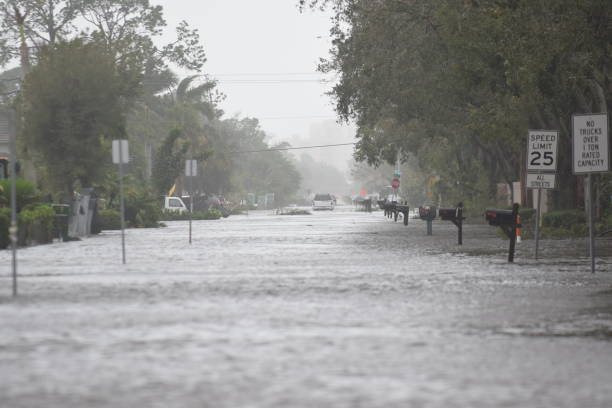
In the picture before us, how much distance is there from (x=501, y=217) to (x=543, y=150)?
188 cm

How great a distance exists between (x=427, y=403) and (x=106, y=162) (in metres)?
39.2

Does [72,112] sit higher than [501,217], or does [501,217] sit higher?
[72,112]

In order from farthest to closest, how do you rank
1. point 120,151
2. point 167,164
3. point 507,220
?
point 167,164 → point 120,151 → point 507,220

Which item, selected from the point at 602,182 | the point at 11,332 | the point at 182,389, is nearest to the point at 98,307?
the point at 11,332

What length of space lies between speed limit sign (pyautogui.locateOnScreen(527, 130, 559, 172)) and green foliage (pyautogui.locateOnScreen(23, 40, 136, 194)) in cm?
2325

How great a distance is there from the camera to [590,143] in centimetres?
2066

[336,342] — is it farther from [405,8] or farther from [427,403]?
[405,8]

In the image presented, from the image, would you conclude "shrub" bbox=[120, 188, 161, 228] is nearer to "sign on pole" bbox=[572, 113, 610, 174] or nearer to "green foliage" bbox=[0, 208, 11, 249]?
"green foliage" bbox=[0, 208, 11, 249]

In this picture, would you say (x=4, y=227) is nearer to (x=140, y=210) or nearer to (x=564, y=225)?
(x=564, y=225)

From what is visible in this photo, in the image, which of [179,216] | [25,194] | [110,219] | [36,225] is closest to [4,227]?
[36,225]

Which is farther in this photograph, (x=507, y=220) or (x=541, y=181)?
(x=507, y=220)

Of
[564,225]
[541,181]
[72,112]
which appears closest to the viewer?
[541,181]

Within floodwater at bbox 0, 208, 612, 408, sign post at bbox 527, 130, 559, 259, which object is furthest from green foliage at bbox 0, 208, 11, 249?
sign post at bbox 527, 130, 559, 259

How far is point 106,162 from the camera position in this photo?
151 feet
